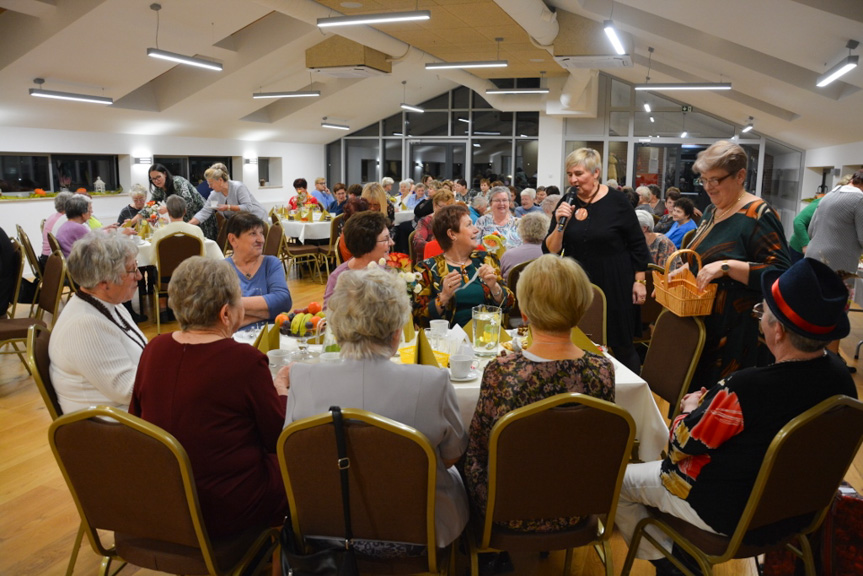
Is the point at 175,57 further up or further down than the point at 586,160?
further up

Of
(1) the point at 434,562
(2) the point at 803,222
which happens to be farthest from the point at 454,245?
(2) the point at 803,222

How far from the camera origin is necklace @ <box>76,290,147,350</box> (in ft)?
7.82

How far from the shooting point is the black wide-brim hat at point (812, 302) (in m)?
1.72

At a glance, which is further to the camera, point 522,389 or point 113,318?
point 113,318

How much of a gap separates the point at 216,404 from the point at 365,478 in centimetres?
50

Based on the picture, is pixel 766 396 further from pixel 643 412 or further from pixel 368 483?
pixel 368 483

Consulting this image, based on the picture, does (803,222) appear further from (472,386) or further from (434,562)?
(434,562)

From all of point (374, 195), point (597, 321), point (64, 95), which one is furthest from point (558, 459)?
point (64, 95)

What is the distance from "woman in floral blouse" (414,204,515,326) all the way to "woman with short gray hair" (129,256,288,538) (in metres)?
1.59

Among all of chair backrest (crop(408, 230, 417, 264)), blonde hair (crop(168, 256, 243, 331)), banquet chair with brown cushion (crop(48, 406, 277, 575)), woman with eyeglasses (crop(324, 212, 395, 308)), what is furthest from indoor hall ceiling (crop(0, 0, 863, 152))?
banquet chair with brown cushion (crop(48, 406, 277, 575))

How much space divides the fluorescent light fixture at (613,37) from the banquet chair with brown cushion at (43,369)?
6950 millimetres

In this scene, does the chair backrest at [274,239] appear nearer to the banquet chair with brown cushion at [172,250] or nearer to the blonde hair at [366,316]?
the banquet chair with brown cushion at [172,250]

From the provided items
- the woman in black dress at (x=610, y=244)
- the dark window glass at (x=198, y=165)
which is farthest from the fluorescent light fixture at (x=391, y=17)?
the dark window glass at (x=198, y=165)

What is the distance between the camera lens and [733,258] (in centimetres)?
275
